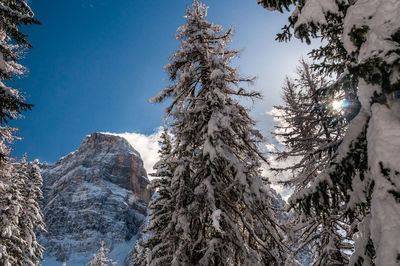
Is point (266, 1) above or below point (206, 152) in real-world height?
above

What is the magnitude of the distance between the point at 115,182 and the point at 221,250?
159 metres

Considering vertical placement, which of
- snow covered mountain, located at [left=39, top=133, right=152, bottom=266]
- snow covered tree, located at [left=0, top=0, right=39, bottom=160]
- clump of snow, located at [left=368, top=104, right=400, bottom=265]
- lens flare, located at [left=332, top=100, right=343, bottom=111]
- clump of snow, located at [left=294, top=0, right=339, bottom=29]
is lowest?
clump of snow, located at [left=368, top=104, right=400, bottom=265]

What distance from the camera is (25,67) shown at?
10562 millimetres

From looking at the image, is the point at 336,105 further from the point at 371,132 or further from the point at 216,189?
the point at 371,132

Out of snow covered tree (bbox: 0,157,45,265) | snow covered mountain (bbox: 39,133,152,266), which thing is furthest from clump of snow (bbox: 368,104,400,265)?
snow covered mountain (bbox: 39,133,152,266)

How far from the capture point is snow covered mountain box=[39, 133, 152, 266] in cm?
12175

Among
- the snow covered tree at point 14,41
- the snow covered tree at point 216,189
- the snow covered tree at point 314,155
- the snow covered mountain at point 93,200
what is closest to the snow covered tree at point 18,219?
the snow covered tree at point 14,41

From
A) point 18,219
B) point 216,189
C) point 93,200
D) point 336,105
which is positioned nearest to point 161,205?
point 216,189

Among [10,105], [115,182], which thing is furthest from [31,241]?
[115,182]

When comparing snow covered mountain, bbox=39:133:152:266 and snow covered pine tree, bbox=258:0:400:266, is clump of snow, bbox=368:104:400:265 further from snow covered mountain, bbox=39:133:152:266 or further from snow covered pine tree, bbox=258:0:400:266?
snow covered mountain, bbox=39:133:152:266

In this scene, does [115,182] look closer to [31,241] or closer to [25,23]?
[31,241]

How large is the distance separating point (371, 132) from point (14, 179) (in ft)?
71.2

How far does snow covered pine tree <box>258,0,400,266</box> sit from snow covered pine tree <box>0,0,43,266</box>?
26.8 feet

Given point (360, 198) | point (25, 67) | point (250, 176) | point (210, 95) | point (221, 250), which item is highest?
point (25, 67)
